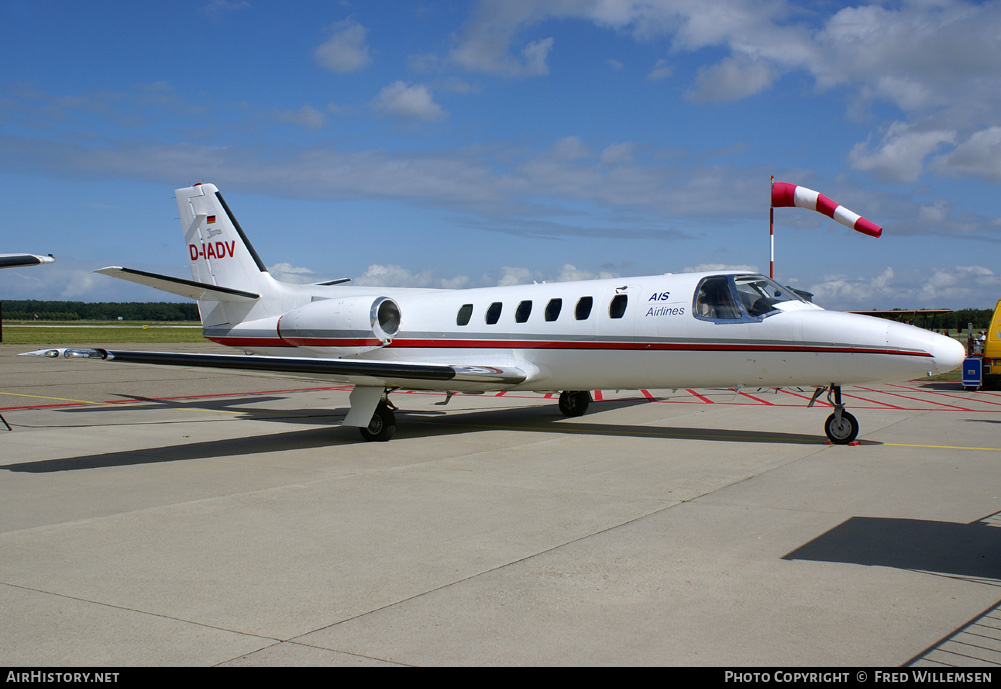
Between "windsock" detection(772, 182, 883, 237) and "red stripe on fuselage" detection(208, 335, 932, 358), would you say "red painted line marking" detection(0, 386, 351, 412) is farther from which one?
"windsock" detection(772, 182, 883, 237)

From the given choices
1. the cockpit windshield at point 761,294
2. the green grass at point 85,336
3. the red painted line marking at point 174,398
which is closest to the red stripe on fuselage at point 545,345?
the cockpit windshield at point 761,294

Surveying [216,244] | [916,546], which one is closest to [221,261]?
[216,244]

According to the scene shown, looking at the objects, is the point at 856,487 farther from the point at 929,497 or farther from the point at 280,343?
the point at 280,343

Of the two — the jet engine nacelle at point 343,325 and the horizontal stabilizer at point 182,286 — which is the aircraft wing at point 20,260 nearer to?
the horizontal stabilizer at point 182,286

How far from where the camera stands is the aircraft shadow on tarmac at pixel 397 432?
10.3 metres

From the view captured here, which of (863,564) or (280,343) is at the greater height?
(280,343)

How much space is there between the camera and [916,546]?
5.63 m

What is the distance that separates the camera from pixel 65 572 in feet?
17.2

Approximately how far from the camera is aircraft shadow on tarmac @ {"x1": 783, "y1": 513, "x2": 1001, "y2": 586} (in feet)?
16.9

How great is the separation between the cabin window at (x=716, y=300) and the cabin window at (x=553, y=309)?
239 cm

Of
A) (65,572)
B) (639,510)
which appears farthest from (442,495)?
(65,572)

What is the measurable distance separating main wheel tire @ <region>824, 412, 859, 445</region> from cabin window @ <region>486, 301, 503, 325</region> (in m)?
5.67
